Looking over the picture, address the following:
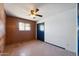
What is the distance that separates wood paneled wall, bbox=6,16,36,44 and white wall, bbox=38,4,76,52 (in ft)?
1.27

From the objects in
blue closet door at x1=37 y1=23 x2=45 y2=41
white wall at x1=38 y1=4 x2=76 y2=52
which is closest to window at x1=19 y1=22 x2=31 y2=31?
blue closet door at x1=37 y1=23 x2=45 y2=41

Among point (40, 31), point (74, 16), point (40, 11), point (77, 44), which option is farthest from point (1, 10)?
point (77, 44)

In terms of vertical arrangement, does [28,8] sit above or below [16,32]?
above

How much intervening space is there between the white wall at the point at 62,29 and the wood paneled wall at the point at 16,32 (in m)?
0.39

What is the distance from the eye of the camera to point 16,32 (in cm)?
233

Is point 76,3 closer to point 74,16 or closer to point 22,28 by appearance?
point 74,16

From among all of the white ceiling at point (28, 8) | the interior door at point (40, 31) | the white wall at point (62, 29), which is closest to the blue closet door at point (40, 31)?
the interior door at point (40, 31)

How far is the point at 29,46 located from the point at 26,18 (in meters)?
0.78

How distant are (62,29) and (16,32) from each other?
108cm

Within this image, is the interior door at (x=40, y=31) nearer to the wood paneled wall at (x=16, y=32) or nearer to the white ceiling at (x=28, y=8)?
the wood paneled wall at (x=16, y=32)

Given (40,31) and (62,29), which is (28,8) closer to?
(40,31)

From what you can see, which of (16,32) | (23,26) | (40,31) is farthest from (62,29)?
(16,32)

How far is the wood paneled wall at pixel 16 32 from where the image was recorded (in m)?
2.24

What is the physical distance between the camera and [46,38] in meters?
2.68
